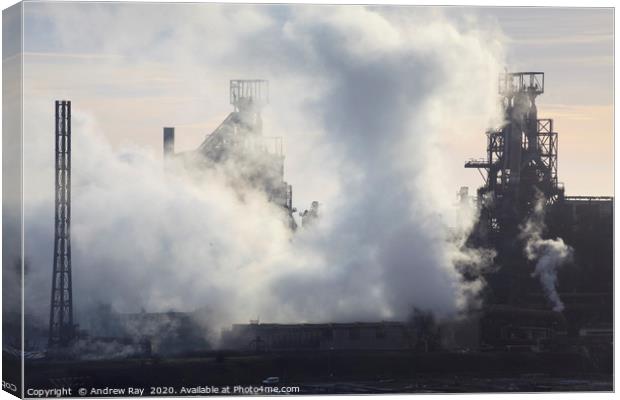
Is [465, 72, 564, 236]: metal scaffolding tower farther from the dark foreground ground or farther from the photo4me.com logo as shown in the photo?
the photo4me.com logo

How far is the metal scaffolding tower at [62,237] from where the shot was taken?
27.7m

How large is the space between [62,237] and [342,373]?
4.95 metres

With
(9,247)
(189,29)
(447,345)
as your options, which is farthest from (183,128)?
(447,345)

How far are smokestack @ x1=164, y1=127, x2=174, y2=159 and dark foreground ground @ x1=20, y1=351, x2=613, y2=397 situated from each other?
3259 millimetres

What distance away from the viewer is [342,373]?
28672mm

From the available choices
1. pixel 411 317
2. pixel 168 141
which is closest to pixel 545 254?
pixel 411 317

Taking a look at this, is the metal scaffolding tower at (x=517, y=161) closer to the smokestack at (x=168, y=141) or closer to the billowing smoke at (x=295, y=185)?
the billowing smoke at (x=295, y=185)

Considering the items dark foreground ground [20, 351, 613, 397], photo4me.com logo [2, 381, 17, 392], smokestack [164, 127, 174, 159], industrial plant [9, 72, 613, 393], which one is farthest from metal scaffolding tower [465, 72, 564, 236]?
photo4me.com logo [2, 381, 17, 392]

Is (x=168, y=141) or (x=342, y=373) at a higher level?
(x=168, y=141)

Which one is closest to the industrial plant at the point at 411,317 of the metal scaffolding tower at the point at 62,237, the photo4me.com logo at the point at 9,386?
the metal scaffolding tower at the point at 62,237

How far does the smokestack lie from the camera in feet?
92.0

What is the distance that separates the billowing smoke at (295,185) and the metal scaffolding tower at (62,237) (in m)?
0.13

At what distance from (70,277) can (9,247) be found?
1.06 metres

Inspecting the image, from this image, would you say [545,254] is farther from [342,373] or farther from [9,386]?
[9,386]
